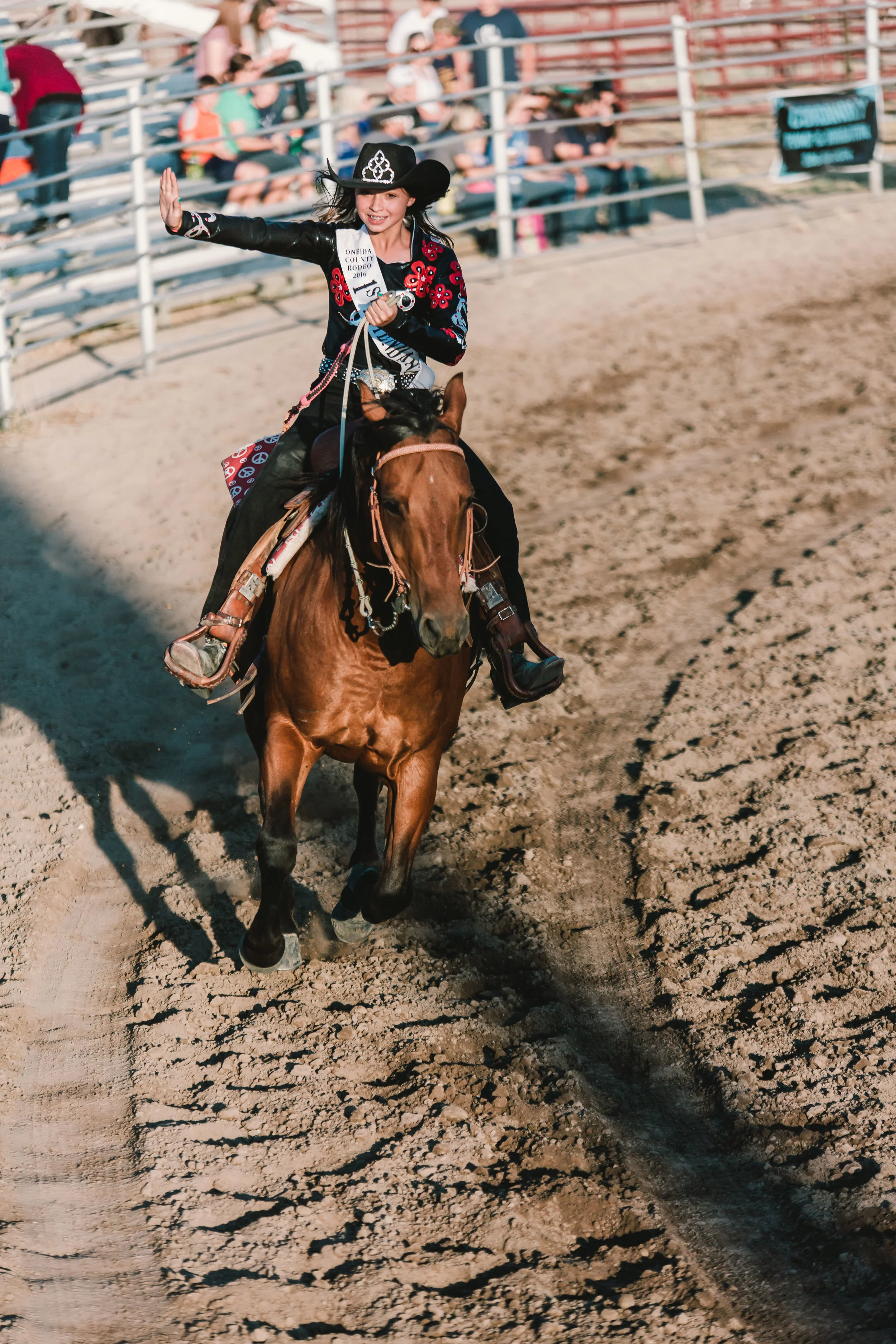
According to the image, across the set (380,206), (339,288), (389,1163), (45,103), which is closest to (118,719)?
(339,288)

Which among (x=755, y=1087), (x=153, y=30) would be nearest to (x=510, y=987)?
(x=755, y=1087)

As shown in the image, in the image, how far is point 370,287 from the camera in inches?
180

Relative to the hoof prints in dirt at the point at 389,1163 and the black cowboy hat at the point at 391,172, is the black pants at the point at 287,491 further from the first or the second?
the hoof prints in dirt at the point at 389,1163

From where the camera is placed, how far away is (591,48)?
23047 millimetres

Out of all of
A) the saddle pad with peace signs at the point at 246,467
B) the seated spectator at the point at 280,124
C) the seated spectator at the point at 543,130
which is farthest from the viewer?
the seated spectator at the point at 543,130

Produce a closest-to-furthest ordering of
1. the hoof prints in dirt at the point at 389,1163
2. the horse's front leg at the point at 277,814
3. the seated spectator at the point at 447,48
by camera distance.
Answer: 1. the hoof prints in dirt at the point at 389,1163
2. the horse's front leg at the point at 277,814
3. the seated spectator at the point at 447,48

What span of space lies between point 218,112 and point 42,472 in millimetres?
4464

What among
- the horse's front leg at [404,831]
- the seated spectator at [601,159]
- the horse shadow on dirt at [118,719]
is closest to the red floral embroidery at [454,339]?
the horse's front leg at [404,831]

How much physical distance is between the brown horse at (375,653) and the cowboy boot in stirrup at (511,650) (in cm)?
13

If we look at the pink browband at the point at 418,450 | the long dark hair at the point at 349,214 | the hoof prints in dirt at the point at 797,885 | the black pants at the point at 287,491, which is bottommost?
the hoof prints in dirt at the point at 797,885

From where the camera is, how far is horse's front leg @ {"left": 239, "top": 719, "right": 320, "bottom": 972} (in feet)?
14.8

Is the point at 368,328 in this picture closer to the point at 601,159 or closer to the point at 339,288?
the point at 339,288

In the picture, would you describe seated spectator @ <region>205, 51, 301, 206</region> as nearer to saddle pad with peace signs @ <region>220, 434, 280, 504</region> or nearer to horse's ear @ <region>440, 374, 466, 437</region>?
saddle pad with peace signs @ <region>220, 434, 280, 504</region>

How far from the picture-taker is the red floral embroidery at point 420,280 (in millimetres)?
4602
